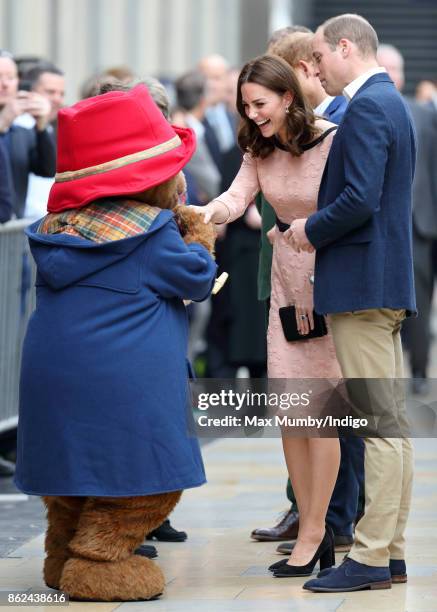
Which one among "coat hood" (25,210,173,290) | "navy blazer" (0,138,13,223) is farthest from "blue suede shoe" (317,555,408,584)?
"navy blazer" (0,138,13,223)

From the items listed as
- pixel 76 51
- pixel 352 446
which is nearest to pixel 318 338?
pixel 352 446

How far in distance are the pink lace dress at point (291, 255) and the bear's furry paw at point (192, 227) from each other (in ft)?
1.22

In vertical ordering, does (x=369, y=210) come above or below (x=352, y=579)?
above

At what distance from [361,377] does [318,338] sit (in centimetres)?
43

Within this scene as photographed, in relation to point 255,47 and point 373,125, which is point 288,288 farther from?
point 255,47

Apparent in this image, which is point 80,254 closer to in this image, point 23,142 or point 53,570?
point 53,570

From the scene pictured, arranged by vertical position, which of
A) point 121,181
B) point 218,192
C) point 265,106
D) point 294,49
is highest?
point 294,49

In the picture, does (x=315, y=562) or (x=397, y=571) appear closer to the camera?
(x=397, y=571)

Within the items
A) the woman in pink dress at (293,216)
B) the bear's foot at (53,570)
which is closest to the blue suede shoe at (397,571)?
the woman in pink dress at (293,216)

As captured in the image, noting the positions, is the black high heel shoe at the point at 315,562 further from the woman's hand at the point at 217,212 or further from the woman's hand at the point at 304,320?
the woman's hand at the point at 217,212

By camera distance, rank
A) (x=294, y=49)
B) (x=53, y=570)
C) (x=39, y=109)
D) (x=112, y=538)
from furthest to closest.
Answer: (x=39, y=109)
(x=294, y=49)
(x=53, y=570)
(x=112, y=538)

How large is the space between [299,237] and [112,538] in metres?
1.20

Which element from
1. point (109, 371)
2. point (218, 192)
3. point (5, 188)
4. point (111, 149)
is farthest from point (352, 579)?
point (218, 192)

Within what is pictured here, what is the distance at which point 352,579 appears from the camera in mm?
5691
